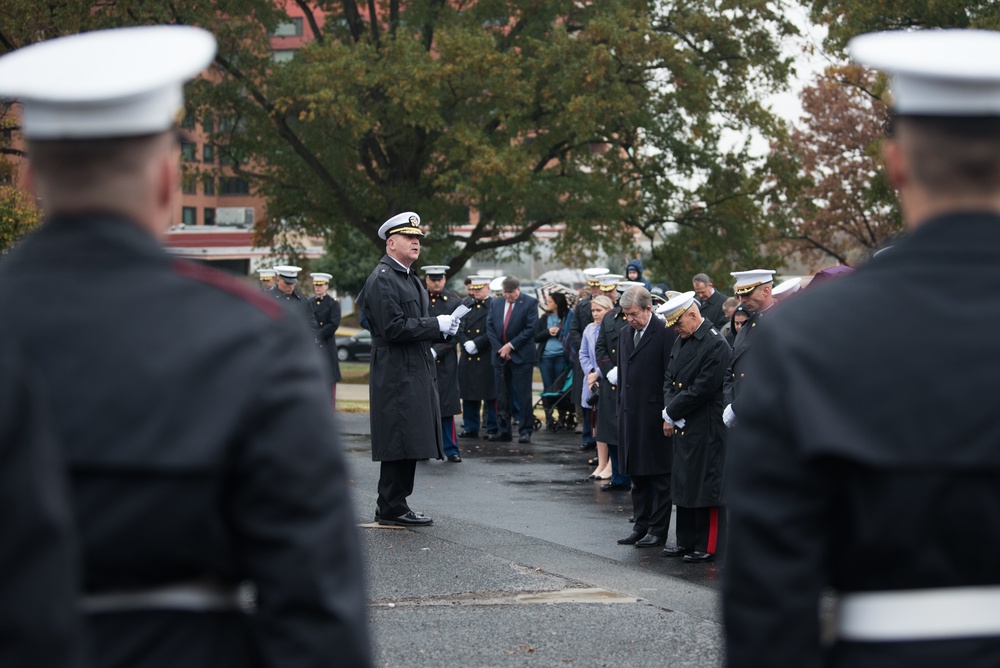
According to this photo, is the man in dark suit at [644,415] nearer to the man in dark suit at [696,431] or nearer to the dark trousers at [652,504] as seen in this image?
the dark trousers at [652,504]

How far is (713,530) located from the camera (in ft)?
30.7

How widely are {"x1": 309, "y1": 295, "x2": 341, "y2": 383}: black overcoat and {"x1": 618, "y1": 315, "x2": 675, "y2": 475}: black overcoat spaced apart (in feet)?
27.6

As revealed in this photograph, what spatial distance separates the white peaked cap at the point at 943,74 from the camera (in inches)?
89.9

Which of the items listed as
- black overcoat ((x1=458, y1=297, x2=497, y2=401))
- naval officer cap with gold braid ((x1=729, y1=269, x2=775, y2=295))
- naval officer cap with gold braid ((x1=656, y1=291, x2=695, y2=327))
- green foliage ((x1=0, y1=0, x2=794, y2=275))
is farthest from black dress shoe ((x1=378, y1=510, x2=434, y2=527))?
green foliage ((x1=0, y1=0, x2=794, y2=275))

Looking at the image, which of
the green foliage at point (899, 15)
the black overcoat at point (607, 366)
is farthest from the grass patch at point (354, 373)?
the black overcoat at point (607, 366)

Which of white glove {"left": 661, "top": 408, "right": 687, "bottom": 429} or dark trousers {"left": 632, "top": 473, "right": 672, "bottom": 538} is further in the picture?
dark trousers {"left": 632, "top": 473, "right": 672, "bottom": 538}

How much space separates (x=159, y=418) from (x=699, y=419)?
24.6ft

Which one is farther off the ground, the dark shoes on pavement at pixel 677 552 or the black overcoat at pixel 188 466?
the black overcoat at pixel 188 466

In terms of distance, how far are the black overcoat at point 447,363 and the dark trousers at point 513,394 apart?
1.10 metres

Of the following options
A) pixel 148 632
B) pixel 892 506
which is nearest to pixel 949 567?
pixel 892 506

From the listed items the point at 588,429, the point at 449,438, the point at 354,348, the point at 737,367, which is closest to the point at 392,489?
the point at 737,367

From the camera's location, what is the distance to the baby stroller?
17.8m

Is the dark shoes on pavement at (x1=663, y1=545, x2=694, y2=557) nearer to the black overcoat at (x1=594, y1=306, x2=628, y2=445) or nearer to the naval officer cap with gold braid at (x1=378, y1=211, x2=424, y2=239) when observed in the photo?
the naval officer cap with gold braid at (x1=378, y1=211, x2=424, y2=239)

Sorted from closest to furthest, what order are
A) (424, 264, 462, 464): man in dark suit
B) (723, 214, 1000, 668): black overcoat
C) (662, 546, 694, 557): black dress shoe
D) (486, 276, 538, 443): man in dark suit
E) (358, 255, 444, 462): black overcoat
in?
(723, 214, 1000, 668): black overcoat
(662, 546, 694, 557): black dress shoe
(358, 255, 444, 462): black overcoat
(424, 264, 462, 464): man in dark suit
(486, 276, 538, 443): man in dark suit
